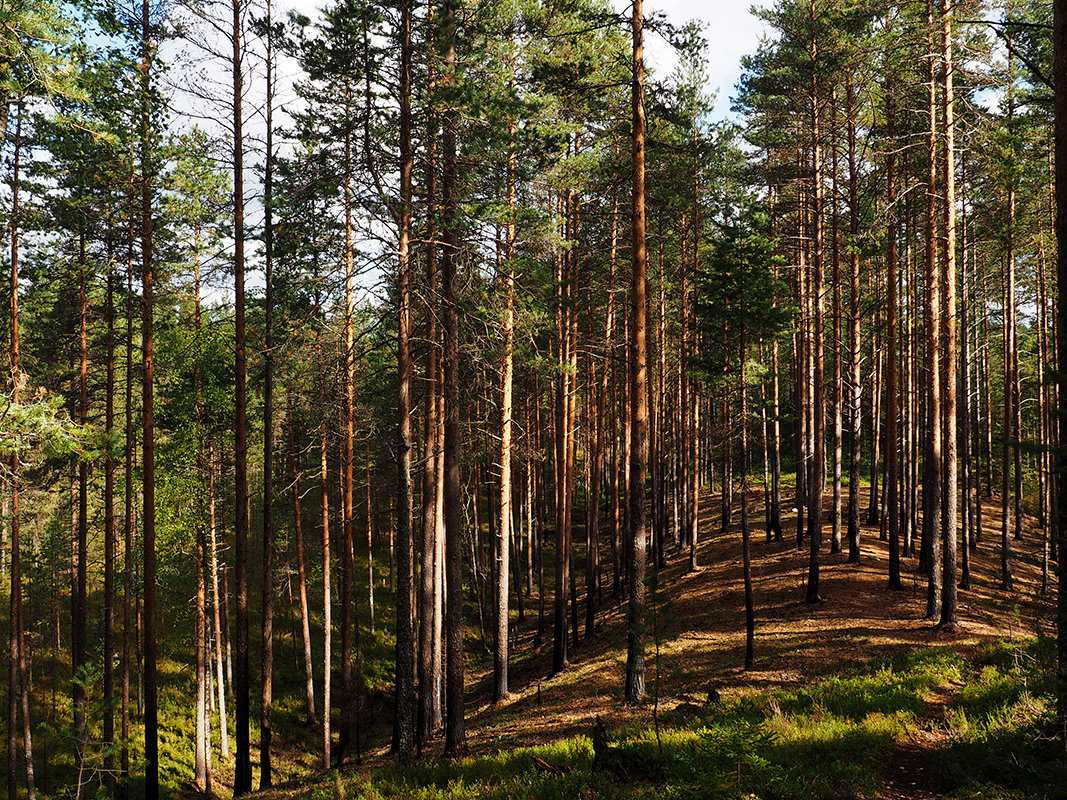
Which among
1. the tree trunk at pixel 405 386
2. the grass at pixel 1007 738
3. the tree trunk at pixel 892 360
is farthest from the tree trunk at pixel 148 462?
the tree trunk at pixel 892 360

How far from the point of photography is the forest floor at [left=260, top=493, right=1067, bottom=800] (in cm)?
680

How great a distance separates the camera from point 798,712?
9375mm

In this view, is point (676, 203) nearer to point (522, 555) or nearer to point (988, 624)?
point (988, 624)

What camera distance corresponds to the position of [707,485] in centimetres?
5041

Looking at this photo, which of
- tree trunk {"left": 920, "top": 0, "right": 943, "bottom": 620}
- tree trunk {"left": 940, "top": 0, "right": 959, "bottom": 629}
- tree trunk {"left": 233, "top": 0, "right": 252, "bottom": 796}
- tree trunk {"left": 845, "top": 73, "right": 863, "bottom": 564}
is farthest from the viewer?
tree trunk {"left": 845, "top": 73, "right": 863, "bottom": 564}

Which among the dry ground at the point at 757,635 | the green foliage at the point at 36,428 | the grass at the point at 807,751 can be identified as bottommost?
the dry ground at the point at 757,635

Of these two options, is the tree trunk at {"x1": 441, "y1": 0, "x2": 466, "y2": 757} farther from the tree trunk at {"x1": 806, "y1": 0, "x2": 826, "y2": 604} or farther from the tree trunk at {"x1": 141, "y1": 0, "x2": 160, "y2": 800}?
the tree trunk at {"x1": 806, "y1": 0, "x2": 826, "y2": 604}

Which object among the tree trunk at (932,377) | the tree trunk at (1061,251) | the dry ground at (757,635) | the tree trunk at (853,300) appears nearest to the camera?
the tree trunk at (1061,251)

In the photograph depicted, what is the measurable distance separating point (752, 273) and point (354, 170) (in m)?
10.3

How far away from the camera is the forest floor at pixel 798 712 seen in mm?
6801

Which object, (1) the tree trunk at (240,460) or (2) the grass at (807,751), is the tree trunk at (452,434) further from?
(1) the tree trunk at (240,460)

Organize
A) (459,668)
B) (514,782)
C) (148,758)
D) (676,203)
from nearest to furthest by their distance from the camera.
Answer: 1. (514,782)
2. (459,668)
3. (148,758)
4. (676,203)

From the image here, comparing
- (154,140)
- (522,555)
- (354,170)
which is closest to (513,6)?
(354,170)

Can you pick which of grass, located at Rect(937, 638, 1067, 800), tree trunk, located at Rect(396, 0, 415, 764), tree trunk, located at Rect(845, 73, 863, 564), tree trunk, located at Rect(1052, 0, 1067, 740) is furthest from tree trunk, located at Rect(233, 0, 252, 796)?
tree trunk, located at Rect(845, 73, 863, 564)
